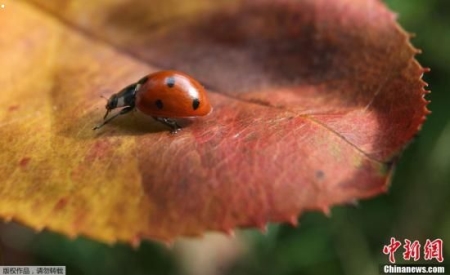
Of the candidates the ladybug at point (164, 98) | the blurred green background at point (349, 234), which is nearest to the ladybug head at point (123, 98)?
the ladybug at point (164, 98)

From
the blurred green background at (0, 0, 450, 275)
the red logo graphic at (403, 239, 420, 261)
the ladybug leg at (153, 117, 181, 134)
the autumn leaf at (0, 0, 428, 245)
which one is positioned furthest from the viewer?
the blurred green background at (0, 0, 450, 275)

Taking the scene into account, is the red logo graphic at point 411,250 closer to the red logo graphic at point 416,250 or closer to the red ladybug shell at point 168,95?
the red logo graphic at point 416,250

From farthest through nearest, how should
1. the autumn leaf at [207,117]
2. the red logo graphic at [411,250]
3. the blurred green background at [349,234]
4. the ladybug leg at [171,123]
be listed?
the blurred green background at [349,234] → the red logo graphic at [411,250] → the ladybug leg at [171,123] → the autumn leaf at [207,117]

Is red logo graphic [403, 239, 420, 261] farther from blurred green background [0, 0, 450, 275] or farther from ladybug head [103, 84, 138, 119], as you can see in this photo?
ladybug head [103, 84, 138, 119]

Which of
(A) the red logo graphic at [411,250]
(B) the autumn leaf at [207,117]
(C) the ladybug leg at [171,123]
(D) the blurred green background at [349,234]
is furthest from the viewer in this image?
(D) the blurred green background at [349,234]

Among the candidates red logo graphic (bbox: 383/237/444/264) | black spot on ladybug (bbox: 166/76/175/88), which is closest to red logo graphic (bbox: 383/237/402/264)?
red logo graphic (bbox: 383/237/444/264)

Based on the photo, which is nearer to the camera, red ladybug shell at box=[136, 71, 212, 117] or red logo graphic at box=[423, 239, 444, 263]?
red ladybug shell at box=[136, 71, 212, 117]

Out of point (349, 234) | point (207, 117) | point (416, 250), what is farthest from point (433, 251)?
point (207, 117)
